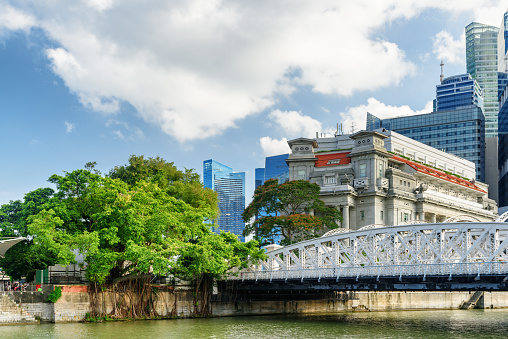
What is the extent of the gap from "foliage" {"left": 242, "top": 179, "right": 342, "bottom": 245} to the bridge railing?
2109cm

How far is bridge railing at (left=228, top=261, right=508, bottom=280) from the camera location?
4569 centimetres

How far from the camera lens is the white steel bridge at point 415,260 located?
4678 cm

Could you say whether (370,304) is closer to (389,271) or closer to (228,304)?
(228,304)

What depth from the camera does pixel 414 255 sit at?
172 feet

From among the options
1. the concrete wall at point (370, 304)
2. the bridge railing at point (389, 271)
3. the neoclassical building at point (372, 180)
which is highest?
the neoclassical building at point (372, 180)

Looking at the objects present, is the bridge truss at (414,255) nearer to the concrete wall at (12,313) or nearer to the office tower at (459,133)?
the concrete wall at (12,313)

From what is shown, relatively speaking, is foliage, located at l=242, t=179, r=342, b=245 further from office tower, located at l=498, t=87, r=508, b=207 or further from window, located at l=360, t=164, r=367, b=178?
office tower, located at l=498, t=87, r=508, b=207

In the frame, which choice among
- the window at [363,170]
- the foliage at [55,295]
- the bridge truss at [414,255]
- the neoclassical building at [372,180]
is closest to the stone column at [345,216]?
the neoclassical building at [372,180]

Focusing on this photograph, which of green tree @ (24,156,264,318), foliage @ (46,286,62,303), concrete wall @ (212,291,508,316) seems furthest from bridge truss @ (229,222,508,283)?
foliage @ (46,286,62,303)

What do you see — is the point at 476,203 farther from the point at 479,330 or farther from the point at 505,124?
the point at 479,330

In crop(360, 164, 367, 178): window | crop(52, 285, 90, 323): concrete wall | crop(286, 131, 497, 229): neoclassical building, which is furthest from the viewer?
crop(360, 164, 367, 178): window

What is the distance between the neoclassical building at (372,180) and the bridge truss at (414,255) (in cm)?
3763

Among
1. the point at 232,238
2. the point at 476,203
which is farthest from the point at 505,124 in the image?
the point at 232,238

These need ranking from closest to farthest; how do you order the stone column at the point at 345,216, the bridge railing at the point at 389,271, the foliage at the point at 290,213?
1. the bridge railing at the point at 389,271
2. the foliage at the point at 290,213
3. the stone column at the point at 345,216
